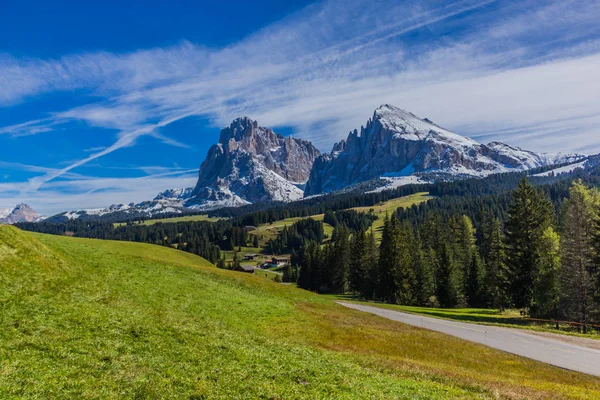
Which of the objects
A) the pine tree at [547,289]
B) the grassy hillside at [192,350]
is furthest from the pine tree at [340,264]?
the grassy hillside at [192,350]

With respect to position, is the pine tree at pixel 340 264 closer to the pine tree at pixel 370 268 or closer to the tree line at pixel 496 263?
the tree line at pixel 496 263

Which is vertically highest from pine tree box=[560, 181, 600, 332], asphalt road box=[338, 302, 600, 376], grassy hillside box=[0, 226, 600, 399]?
pine tree box=[560, 181, 600, 332]

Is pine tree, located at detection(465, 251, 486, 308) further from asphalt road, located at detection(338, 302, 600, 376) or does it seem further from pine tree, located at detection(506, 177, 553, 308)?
asphalt road, located at detection(338, 302, 600, 376)

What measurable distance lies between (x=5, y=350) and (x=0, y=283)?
33.1 ft

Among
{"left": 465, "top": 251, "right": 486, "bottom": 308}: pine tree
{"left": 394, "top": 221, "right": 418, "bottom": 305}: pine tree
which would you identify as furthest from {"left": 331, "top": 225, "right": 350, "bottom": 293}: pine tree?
{"left": 465, "top": 251, "right": 486, "bottom": 308}: pine tree

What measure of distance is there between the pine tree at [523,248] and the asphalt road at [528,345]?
16516 millimetres

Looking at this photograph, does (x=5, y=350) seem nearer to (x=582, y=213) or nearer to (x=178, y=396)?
(x=178, y=396)

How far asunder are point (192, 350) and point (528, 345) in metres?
32.3

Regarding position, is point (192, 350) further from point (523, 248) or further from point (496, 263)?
point (496, 263)

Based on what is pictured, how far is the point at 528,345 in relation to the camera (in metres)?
34.7

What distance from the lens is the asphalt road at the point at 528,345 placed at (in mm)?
27781

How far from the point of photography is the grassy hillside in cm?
1551

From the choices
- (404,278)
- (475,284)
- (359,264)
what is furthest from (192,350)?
(359,264)

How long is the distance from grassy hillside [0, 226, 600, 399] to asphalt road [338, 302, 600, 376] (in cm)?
298
